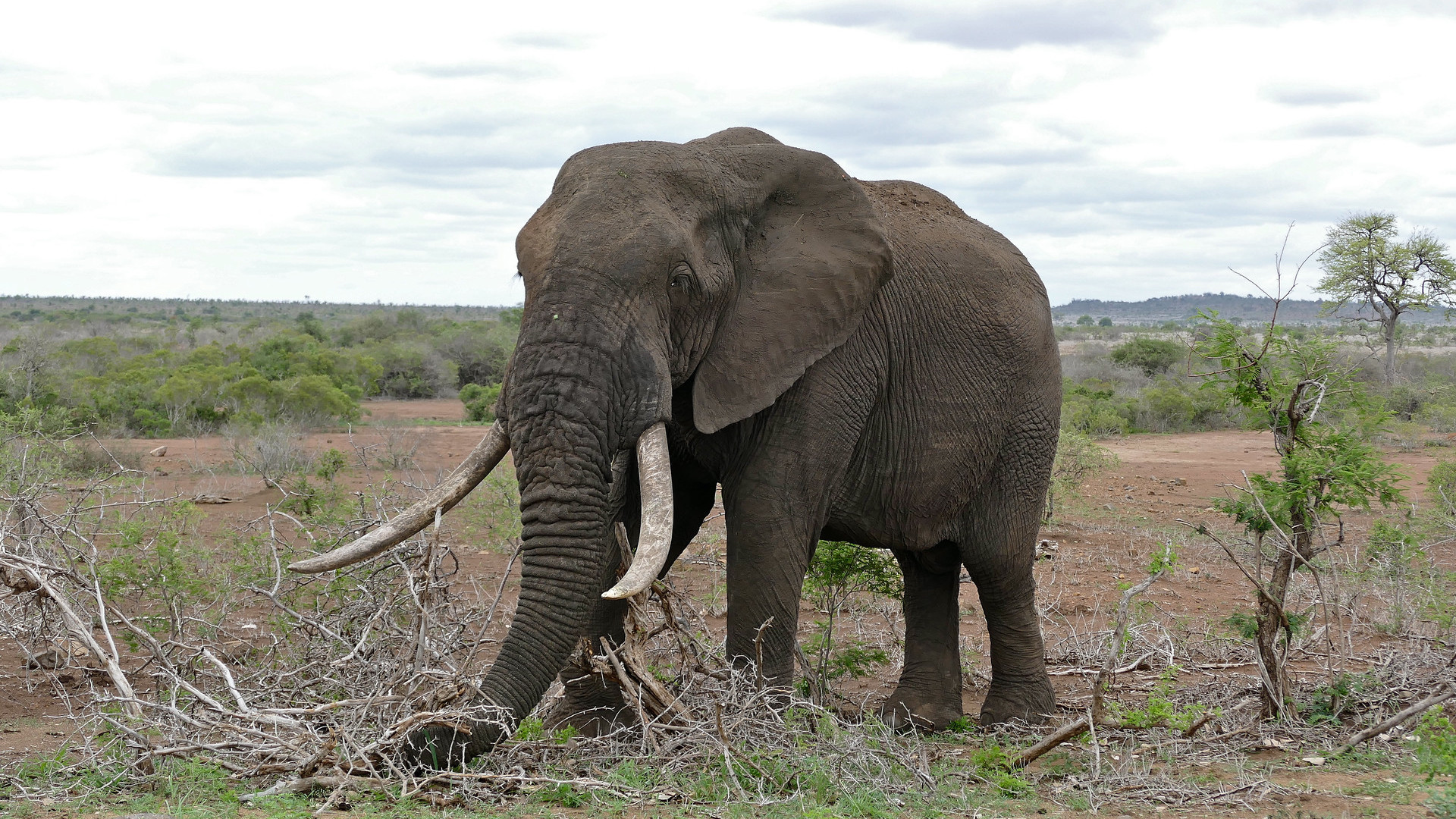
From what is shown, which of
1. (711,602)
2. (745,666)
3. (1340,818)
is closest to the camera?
(1340,818)

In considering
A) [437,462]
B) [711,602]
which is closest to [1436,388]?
[437,462]

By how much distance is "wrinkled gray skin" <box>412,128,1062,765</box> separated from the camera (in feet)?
16.4

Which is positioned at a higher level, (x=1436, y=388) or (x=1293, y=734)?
(x=1436, y=388)

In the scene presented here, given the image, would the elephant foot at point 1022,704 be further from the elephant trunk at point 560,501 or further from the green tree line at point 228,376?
the green tree line at point 228,376

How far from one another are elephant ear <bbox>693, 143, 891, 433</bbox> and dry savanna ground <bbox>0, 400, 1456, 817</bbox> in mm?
1715

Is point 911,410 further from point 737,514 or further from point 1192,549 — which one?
point 1192,549

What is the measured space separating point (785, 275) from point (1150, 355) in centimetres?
3268

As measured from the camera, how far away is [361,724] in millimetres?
4918

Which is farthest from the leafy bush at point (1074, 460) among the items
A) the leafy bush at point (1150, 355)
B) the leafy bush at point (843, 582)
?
the leafy bush at point (1150, 355)

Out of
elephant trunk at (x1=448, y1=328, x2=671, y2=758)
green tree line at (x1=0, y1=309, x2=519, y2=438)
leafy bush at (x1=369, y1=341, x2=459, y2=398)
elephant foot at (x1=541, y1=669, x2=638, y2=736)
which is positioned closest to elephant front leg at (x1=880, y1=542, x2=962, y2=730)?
elephant foot at (x1=541, y1=669, x2=638, y2=736)

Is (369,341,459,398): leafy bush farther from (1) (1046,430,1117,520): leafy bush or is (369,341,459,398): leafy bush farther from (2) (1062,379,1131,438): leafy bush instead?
(1) (1046,430,1117,520): leafy bush

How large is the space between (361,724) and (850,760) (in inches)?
75.7

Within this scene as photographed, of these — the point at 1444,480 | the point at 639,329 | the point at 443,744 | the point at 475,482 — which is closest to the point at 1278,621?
the point at 639,329

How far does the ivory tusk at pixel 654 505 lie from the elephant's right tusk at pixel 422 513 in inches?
23.6
